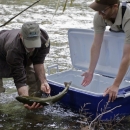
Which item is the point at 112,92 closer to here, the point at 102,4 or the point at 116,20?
the point at 116,20

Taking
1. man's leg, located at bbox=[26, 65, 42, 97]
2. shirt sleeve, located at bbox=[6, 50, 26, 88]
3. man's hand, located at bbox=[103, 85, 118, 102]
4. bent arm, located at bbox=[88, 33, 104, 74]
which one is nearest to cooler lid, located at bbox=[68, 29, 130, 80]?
bent arm, located at bbox=[88, 33, 104, 74]

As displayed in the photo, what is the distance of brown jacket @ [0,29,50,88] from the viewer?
118 inches

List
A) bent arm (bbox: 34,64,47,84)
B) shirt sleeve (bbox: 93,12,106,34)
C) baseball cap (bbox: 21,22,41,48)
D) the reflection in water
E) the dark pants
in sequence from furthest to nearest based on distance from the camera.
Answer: the dark pants
bent arm (bbox: 34,64,47,84)
the reflection in water
shirt sleeve (bbox: 93,12,106,34)
baseball cap (bbox: 21,22,41,48)

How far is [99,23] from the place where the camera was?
10.4ft

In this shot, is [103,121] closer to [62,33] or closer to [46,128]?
[46,128]

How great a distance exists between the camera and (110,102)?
3.00 m

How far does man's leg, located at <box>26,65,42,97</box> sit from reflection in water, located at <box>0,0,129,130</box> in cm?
18

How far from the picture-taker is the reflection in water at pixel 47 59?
129 inches

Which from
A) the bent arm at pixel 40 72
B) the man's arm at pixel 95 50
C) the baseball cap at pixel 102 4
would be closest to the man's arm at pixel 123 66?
the baseball cap at pixel 102 4

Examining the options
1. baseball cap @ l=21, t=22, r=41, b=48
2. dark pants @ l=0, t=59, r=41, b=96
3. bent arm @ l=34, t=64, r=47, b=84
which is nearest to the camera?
baseball cap @ l=21, t=22, r=41, b=48

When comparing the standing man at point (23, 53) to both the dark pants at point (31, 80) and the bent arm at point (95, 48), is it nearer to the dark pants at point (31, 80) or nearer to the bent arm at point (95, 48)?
the dark pants at point (31, 80)

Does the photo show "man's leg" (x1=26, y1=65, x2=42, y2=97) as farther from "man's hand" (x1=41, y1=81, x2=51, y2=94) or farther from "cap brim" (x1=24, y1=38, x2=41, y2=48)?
"cap brim" (x1=24, y1=38, x2=41, y2=48)

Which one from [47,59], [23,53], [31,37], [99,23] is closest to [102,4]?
[99,23]

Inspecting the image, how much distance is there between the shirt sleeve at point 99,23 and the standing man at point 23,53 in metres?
0.45
